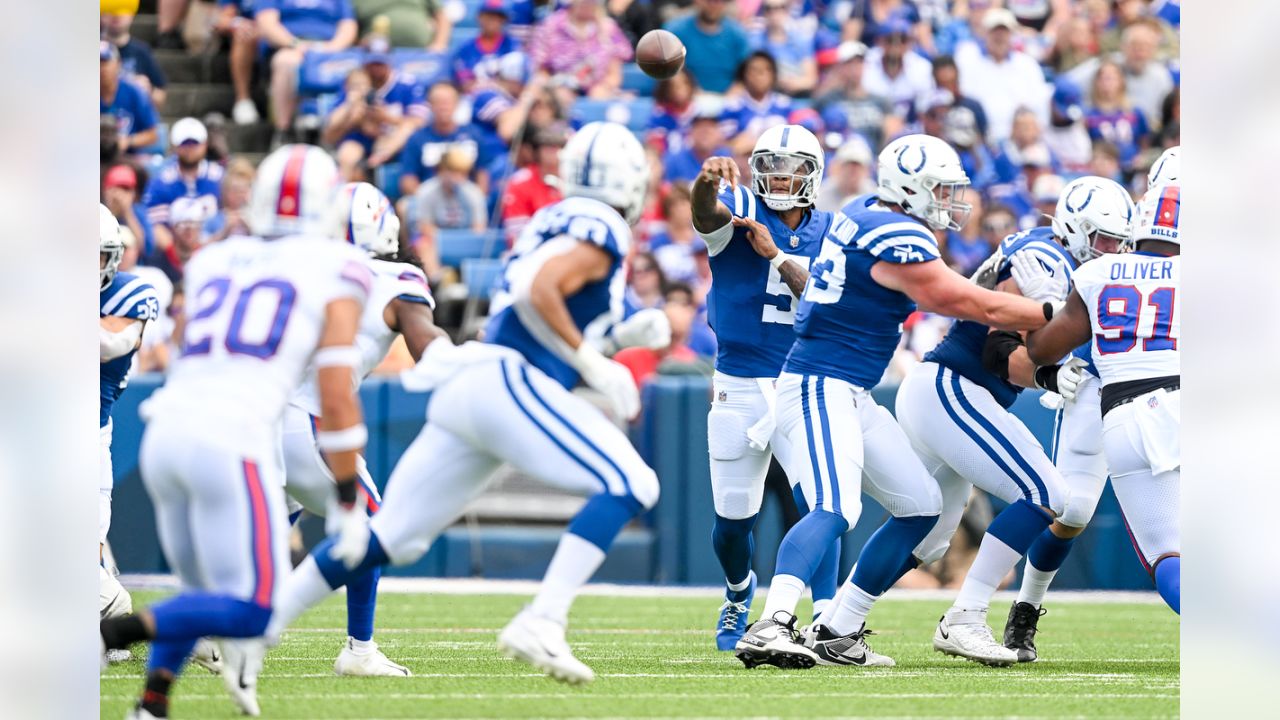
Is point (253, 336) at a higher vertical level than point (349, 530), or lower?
higher

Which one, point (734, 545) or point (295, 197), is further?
point (734, 545)

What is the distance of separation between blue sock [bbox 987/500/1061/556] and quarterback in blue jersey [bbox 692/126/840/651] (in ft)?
2.21

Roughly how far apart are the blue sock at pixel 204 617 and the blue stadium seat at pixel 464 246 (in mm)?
7844

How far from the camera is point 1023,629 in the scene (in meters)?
6.68

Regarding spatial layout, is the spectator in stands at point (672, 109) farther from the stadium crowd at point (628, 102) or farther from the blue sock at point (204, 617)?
the blue sock at point (204, 617)

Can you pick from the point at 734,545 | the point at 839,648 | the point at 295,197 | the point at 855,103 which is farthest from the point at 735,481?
the point at 855,103

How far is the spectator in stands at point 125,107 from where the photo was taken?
12.2 meters

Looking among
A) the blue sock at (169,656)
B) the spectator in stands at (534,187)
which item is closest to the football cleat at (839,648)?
the blue sock at (169,656)

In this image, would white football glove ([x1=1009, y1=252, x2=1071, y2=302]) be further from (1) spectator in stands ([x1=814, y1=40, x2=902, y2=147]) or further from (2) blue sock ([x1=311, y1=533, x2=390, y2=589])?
(1) spectator in stands ([x1=814, y1=40, x2=902, y2=147])

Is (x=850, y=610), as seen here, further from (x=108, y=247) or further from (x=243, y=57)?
(x=243, y=57)

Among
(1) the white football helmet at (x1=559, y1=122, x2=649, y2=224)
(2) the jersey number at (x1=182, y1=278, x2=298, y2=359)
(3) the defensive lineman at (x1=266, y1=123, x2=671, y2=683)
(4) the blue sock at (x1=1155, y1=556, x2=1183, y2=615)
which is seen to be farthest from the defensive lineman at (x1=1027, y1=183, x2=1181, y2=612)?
(2) the jersey number at (x1=182, y1=278, x2=298, y2=359)

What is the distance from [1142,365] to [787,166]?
1568 millimetres

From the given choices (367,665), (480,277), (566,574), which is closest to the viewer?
(566,574)
